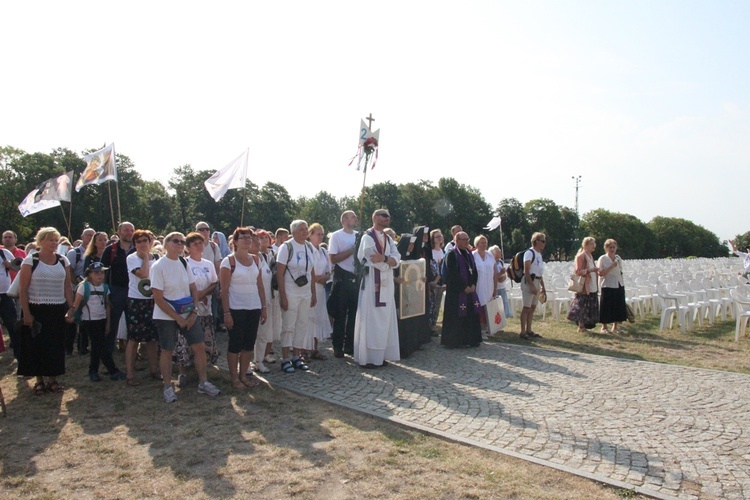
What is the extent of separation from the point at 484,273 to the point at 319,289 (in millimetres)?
3450

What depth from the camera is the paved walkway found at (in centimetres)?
397

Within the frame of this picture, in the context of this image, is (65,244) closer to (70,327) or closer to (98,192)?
(70,327)

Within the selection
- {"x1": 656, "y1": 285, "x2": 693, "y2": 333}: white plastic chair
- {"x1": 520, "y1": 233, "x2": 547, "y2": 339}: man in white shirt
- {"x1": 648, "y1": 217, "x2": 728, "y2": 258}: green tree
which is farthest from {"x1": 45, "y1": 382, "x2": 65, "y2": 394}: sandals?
{"x1": 648, "y1": 217, "x2": 728, "y2": 258}: green tree

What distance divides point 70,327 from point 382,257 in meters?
5.06

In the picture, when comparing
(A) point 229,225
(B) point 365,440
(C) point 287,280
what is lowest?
(B) point 365,440

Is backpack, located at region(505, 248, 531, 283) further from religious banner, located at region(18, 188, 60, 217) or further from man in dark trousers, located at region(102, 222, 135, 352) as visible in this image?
religious banner, located at region(18, 188, 60, 217)

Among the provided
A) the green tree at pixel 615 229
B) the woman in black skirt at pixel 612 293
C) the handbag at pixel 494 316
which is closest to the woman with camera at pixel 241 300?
the handbag at pixel 494 316

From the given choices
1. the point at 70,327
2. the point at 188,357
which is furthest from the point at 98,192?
the point at 188,357

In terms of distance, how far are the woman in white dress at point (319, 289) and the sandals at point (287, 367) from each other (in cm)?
49

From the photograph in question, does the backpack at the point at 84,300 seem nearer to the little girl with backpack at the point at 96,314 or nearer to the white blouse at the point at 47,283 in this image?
the little girl with backpack at the point at 96,314

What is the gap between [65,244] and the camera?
10.5 m

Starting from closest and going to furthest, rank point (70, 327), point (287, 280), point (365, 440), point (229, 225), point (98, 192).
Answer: point (365, 440), point (287, 280), point (70, 327), point (98, 192), point (229, 225)

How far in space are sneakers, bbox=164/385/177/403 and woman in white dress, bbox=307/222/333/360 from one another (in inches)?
79.0

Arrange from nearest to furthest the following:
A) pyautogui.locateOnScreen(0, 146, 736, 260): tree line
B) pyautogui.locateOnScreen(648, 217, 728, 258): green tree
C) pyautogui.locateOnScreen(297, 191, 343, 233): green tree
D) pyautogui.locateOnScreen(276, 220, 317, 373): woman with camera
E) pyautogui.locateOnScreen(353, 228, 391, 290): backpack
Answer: pyautogui.locateOnScreen(276, 220, 317, 373): woman with camera < pyautogui.locateOnScreen(353, 228, 391, 290): backpack < pyautogui.locateOnScreen(0, 146, 736, 260): tree line < pyautogui.locateOnScreen(297, 191, 343, 233): green tree < pyautogui.locateOnScreen(648, 217, 728, 258): green tree
